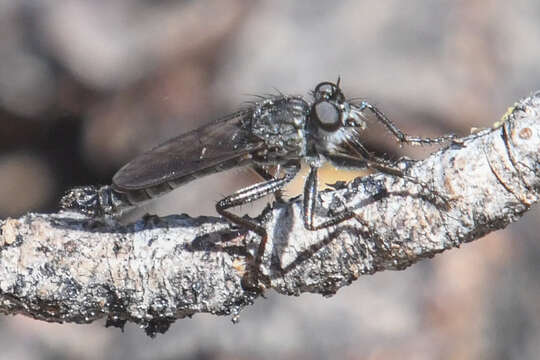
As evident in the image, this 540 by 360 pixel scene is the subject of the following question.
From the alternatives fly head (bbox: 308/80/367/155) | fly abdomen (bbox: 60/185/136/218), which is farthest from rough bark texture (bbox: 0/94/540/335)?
fly head (bbox: 308/80/367/155)

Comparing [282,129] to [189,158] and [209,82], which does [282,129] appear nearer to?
[189,158]

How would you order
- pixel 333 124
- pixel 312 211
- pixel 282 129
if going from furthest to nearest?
pixel 282 129, pixel 333 124, pixel 312 211

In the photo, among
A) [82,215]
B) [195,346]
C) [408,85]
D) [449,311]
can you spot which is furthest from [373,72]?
[82,215]

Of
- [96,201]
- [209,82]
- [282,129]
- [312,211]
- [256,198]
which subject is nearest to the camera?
[312,211]

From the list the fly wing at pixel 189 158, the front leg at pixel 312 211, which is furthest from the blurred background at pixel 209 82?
the front leg at pixel 312 211

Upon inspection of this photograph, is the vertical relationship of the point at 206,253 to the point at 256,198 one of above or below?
below

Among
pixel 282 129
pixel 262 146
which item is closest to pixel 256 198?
pixel 262 146

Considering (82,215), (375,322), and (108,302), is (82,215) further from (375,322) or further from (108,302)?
(375,322)
